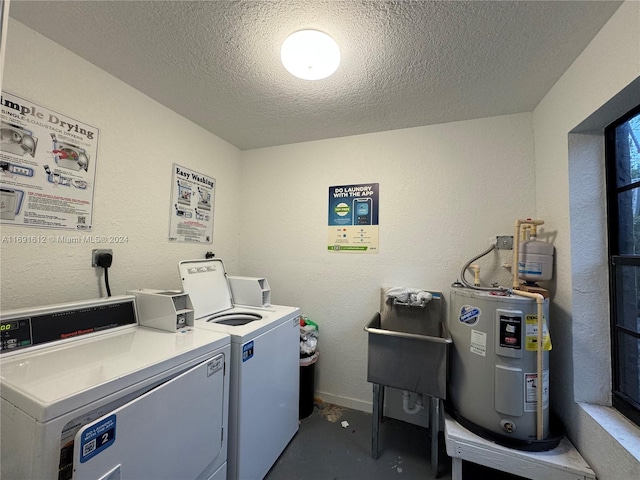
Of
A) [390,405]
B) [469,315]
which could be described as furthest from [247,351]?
[390,405]

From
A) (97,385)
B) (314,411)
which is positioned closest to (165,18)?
(97,385)

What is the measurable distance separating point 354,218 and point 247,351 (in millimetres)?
1361

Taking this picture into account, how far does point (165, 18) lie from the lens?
118 centimetres

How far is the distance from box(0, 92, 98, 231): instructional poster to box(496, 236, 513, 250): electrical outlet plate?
2.61 meters

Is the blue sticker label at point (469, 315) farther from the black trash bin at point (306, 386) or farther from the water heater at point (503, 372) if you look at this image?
the black trash bin at point (306, 386)

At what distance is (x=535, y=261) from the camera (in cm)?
154

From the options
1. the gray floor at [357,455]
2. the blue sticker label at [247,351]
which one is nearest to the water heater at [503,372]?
the gray floor at [357,455]

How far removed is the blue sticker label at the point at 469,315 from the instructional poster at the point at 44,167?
2.19 m

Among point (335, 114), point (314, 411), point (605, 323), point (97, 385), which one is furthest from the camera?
point (314, 411)

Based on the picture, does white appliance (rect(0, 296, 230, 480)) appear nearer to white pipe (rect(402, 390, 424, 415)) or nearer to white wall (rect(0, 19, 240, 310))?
white wall (rect(0, 19, 240, 310))

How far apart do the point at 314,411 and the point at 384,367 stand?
0.91m

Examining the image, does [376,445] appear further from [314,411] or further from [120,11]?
[120,11]

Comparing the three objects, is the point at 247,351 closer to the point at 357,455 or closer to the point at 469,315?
the point at 357,455

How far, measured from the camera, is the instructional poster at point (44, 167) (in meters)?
1.20
